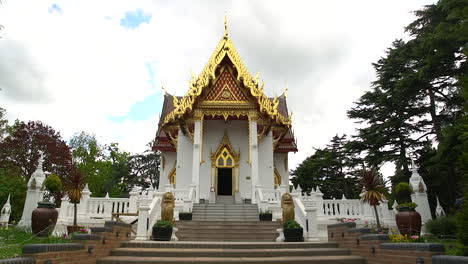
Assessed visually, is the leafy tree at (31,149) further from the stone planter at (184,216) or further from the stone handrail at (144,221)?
the stone handrail at (144,221)

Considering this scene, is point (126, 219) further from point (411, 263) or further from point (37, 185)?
point (411, 263)

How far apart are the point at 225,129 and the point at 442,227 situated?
11.5 meters

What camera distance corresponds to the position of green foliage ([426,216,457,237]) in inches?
408

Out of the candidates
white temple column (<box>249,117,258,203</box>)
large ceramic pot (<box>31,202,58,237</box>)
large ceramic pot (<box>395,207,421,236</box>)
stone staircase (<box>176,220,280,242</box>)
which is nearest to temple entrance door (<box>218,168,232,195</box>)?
white temple column (<box>249,117,258,203</box>)

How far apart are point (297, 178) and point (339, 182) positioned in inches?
212

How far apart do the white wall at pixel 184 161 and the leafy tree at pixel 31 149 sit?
17.0m

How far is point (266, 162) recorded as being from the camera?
60.1ft

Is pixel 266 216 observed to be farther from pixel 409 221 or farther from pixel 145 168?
pixel 145 168

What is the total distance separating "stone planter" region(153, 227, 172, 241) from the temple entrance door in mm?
8592

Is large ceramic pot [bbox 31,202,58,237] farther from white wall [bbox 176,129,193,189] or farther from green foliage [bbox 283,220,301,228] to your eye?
white wall [bbox 176,129,193,189]

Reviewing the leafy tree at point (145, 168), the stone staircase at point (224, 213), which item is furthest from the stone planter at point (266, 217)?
the leafy tree at point (145, 168)

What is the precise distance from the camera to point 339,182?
114ft

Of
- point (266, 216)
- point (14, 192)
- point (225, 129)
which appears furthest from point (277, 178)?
point (14, 192)

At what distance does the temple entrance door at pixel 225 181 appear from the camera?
17.9 meters
